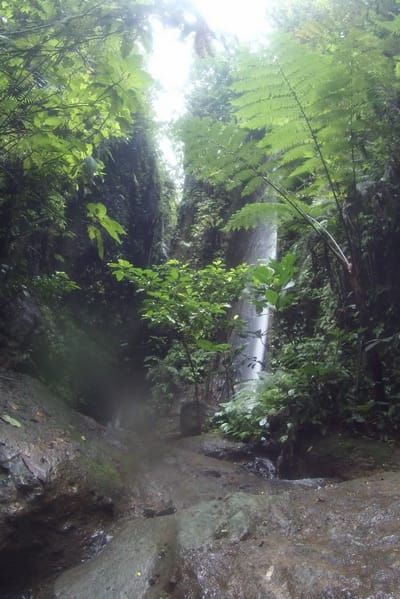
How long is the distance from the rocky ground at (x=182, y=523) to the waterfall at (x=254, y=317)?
11.0 feet

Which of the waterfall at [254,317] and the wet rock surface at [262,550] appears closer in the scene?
the wet rock surface at [262,550]

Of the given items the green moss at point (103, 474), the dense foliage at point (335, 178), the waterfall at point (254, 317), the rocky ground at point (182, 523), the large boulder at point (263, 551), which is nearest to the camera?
the large boulder at point (263, 551)

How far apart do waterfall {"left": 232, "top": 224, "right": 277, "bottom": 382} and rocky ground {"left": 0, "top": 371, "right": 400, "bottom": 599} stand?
334cm

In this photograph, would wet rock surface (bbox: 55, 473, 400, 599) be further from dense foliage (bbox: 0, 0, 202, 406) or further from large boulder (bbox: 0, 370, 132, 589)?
dense foliage (bbox: 0, 0, 202, 406)

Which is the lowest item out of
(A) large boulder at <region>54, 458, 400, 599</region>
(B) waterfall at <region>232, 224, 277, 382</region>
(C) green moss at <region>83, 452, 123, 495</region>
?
(A) large boulder at <region>54, 458, 400, 599</region>

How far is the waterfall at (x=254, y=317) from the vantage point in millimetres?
7152

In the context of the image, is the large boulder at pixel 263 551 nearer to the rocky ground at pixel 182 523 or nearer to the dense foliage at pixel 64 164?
the rocky ground at pixel 182 523

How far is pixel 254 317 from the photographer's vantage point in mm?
8172

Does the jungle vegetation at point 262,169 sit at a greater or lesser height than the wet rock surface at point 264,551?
greater

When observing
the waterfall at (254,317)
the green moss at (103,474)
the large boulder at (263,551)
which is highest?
the waterfall at (254,317)

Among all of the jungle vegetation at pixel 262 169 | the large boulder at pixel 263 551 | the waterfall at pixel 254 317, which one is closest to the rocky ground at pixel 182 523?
the large boulder at pixel 263 551

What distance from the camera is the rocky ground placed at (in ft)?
5.25

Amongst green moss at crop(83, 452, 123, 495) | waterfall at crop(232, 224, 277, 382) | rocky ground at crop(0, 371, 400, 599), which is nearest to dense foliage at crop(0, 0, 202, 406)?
rocky ground at crop(0, 371, 400, 599)

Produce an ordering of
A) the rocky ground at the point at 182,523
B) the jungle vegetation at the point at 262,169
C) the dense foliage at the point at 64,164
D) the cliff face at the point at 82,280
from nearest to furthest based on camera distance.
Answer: the rocky ground at the point at 182,523 < the dense foliage at the point at 64,164 < the jungle vegetation at the point at 262,169 < the cliff face at the point at 82,280
